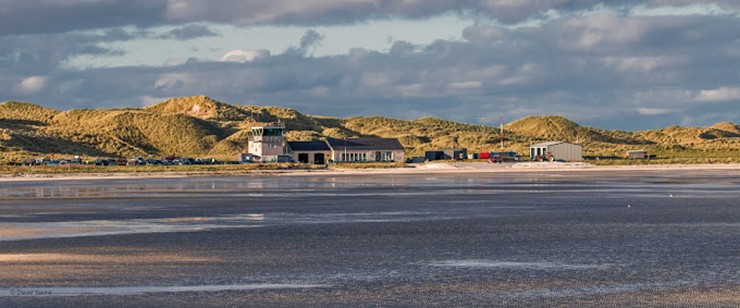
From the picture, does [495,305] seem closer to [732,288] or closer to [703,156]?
[732,288]

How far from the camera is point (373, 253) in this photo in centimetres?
3116

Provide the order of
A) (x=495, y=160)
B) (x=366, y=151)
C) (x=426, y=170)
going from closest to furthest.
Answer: (x=426, y=170), (x=495, y=160), (x=366, y=151)

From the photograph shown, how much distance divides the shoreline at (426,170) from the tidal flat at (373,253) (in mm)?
55131

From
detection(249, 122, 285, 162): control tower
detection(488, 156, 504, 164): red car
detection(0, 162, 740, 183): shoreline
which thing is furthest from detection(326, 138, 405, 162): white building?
detection(488, 156, 504, 164): red car

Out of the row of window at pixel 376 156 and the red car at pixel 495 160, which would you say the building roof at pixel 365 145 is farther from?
the red car at pixel 495 160

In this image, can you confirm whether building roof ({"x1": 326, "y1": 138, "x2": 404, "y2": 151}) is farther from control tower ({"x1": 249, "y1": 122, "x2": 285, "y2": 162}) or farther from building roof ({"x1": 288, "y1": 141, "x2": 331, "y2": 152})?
control tower ({"x1": 249, "y1": 122, "x2": 285, "y2": 162})

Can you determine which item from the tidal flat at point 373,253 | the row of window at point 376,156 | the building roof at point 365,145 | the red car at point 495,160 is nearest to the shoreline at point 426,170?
the red car at point 495,160

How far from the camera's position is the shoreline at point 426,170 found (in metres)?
112

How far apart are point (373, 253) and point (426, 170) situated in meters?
98.9

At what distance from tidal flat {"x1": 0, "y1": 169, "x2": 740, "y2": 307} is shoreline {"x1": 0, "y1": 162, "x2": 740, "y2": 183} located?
5513 centimetres

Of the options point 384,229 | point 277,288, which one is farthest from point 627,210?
point 277,288

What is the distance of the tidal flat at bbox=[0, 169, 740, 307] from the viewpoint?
2289 cm

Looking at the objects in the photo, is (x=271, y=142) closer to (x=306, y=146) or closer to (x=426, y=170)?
(x=306, y=146)


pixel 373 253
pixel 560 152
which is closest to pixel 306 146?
pixel 560 152
